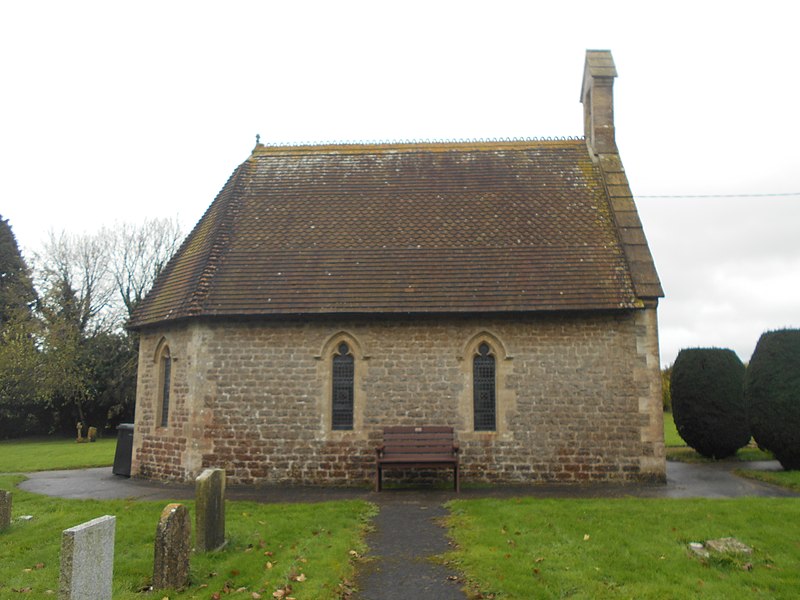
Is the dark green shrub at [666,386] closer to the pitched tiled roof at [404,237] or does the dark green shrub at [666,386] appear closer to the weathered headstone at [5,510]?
the pitched tiled roof at [404,237]

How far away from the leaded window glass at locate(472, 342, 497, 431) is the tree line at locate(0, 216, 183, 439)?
25.9 m

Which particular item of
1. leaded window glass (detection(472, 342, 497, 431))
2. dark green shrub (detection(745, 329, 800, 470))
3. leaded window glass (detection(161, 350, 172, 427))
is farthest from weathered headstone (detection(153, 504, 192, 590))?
dark green shrub (detection(745, 329, 800, 470))

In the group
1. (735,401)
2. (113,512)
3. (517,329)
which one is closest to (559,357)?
(517,329)

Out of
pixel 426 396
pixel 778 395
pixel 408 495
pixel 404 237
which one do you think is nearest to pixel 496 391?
pixel 426 396

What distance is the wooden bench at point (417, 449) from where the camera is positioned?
41.7ft

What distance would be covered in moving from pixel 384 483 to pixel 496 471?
8.31 ft

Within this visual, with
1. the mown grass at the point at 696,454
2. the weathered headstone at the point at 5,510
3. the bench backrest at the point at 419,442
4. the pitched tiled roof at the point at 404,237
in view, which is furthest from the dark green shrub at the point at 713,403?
the weathered headstone at the point at 5,510

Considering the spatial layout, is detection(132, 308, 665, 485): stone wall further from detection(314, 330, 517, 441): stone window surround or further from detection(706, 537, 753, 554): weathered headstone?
detection(706, 537, 753, 554): weathered headstone

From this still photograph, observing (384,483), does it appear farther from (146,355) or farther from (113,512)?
(146,355)

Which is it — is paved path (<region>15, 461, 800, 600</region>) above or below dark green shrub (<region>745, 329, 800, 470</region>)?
below

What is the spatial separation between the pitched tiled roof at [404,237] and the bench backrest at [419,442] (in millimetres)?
2735

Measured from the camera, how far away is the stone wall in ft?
45.6

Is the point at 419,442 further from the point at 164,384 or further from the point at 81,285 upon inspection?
the point at 81,285

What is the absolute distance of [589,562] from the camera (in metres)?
7.39
